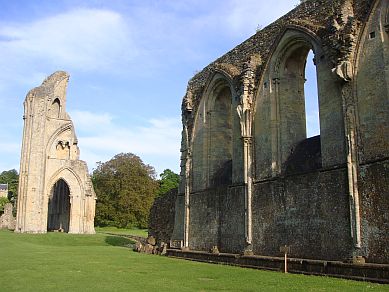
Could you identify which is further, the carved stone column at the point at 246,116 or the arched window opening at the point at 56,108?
the arched window opening at the point at 56,108

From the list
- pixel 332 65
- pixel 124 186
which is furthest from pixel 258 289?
pixel 124 186

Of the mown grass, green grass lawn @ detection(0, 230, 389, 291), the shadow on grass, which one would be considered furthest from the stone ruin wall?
green grass lawn @ detection(0, 230, 389, 291)

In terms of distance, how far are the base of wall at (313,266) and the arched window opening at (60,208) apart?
30718 mm

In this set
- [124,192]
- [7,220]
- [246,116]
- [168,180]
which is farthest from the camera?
[168,180]

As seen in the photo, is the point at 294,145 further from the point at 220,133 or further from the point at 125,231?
the point at 125,231

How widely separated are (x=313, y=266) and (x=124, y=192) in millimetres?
46781

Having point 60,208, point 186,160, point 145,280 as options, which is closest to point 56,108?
point 60,208

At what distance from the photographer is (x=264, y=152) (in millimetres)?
14445

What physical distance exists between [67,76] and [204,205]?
29.8 meters

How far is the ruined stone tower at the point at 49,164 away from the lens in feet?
119

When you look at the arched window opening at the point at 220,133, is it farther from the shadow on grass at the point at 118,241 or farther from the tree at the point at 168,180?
the tree at the point at 168,180

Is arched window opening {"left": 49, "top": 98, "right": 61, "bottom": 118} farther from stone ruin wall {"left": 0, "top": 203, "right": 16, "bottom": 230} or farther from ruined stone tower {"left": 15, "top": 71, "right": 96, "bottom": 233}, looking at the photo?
stone ruin wall {"left": 0, "top": 203, "right": 16, "bottom": 230}

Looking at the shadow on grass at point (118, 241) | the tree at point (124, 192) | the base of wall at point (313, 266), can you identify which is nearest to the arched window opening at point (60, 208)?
the tree at point (124, 192)

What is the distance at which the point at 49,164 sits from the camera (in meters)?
38.6
